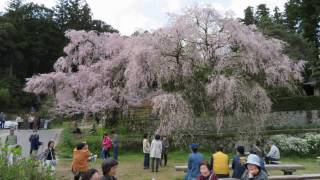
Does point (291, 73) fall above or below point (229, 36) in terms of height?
below

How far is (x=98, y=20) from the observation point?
60.4m

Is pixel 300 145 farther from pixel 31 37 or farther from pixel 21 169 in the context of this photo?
pixel 31 37

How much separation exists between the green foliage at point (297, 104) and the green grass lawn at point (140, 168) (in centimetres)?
1143

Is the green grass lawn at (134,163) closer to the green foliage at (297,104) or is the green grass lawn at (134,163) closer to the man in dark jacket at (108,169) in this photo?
Answer: the man in dark jacket at (108,169)

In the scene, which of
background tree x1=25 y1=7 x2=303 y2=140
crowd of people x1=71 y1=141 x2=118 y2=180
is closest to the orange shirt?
crowd of people x1=71 y1=141 x2=118 y2=180

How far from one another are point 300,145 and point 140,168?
940 centimetres

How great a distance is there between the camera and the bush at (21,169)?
888 cm

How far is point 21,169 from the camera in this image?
359 inches

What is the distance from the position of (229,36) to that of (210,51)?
1.27m

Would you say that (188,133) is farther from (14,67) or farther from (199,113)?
(14,67)

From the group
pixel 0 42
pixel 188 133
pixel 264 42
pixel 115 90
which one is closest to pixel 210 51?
pixel 264 42

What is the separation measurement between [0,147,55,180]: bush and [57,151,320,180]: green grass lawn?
670 cm

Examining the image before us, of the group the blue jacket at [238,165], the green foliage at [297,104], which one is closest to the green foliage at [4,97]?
the green foliage at [297,104]

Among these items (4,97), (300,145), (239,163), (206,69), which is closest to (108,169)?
(239,163)
